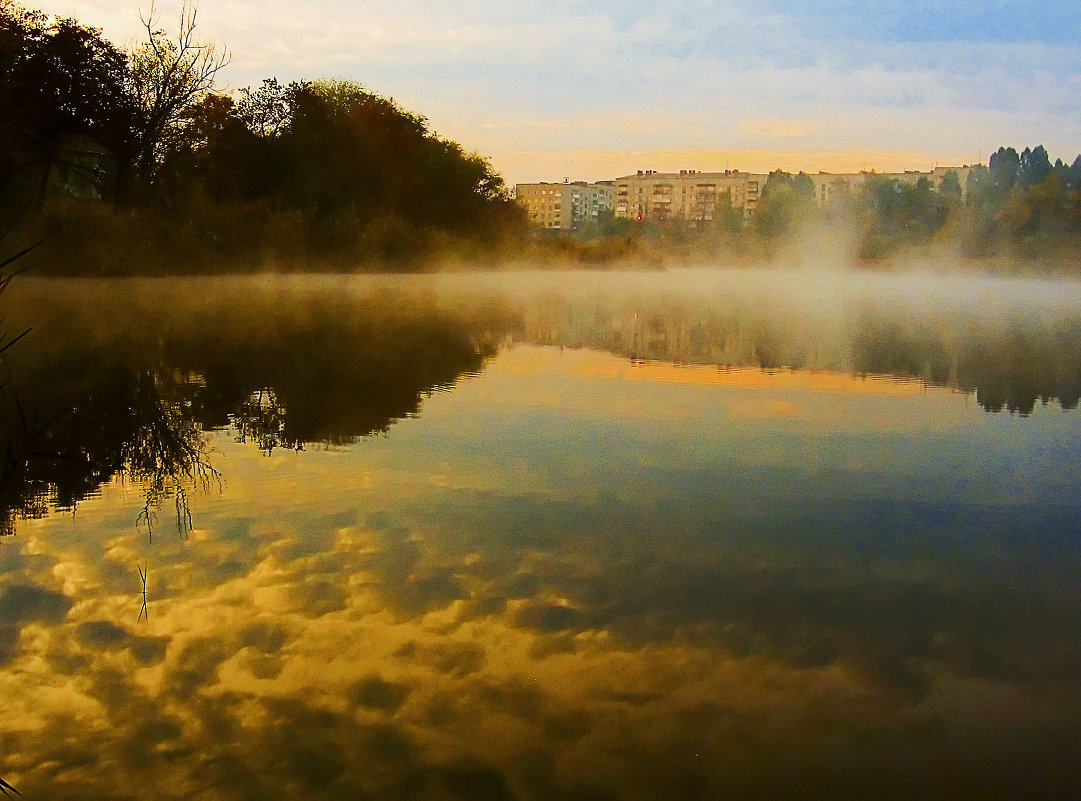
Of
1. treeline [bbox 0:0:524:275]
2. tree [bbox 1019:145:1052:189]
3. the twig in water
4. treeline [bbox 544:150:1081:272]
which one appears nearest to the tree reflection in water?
the twig in water

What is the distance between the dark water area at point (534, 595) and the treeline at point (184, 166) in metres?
18.1

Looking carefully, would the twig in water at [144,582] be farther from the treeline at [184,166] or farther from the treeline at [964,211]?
the treeline at [964,211]

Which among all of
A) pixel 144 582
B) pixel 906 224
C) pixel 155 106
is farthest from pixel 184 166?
pixel 906 224

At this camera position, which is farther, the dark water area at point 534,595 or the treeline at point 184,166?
the treeline at point 184,166

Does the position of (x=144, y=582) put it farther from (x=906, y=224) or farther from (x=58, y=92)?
(x=906, y=224)

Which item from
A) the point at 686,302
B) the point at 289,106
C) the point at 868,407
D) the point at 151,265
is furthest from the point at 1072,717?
the point at 289,106

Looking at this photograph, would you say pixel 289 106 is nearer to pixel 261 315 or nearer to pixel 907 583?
pixel 261 315

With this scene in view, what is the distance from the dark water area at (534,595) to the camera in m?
3.11

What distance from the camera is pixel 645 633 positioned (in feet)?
13.2

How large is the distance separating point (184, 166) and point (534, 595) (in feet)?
133

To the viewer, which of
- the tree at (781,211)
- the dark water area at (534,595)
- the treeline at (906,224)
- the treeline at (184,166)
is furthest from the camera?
the tree at (781,211)

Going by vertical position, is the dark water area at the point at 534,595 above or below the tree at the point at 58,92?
below

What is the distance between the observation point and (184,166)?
4150 cm

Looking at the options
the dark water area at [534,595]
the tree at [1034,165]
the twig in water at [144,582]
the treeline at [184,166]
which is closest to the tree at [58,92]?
the treeline at [184,166]
